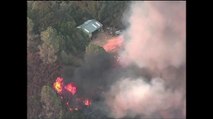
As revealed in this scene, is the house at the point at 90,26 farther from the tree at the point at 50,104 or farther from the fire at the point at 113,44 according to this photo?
the tree at the point at 50,104

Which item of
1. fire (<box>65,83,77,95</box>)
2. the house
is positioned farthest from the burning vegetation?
the house

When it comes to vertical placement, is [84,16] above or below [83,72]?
above

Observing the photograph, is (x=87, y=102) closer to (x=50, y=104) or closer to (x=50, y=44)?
(x=50, y=104)

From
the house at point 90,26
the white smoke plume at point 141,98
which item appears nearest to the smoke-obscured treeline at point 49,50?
the house at point 90,26

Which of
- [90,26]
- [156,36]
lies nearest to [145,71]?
[156,36]
